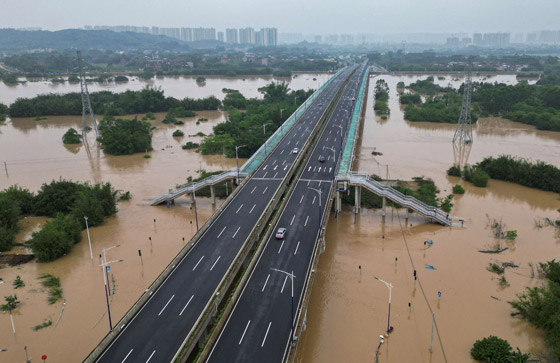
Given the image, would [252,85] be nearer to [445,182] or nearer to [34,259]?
[445,182]

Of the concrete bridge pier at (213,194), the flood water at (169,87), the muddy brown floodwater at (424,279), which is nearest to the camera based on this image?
the muddy brown floodwater at (424,279)

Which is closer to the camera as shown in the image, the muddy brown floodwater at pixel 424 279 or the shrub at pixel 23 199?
the muddy brown floodwater at pixel 424 279

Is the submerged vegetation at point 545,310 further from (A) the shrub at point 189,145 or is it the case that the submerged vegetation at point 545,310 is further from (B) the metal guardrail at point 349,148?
(A) the shrub at point 189,145

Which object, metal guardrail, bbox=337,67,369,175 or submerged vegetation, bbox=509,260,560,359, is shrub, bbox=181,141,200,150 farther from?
submerged vegetation, bbox=509,260,560,359

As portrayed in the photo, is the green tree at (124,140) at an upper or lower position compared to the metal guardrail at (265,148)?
lower

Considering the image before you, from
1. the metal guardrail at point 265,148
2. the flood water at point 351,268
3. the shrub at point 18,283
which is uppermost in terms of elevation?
the metal guardrail at point 265,148

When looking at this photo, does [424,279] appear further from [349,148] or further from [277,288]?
[349,148]

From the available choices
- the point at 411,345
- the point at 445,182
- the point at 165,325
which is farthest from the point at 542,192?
the point at 165,325

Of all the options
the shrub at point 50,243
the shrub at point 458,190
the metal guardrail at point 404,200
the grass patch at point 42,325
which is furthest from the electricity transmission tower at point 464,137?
the grass patch at point 42,325
